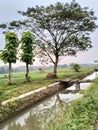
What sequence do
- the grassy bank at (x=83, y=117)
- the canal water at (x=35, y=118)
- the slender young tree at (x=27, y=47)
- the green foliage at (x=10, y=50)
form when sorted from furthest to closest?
the slender young tree at (x=27, y=47) < the green foliage at (x=10, y=50) < the canal water at (x=35, y=118) < the grassy bank at (x=83, y=117)

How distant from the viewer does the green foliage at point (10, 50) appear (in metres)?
26.9

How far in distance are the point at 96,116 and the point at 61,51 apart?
27.9 meters

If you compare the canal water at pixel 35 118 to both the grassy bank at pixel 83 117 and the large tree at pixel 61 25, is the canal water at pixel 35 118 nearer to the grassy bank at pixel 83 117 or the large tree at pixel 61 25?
the grassy bank at pixel 83 117

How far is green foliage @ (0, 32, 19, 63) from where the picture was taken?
1058 inches

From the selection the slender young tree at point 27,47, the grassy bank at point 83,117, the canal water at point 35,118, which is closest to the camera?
the grassy bank at point 83,117

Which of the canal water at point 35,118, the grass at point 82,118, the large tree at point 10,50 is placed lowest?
the canal water at point 35,118

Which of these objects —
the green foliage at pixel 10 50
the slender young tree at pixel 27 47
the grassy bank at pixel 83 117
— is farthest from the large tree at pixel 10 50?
the grassy bank at pixel 83 117

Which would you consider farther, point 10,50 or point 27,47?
point 27,47

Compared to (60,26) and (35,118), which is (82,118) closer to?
(35,118)

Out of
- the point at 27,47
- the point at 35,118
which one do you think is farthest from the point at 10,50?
the point at 35,118

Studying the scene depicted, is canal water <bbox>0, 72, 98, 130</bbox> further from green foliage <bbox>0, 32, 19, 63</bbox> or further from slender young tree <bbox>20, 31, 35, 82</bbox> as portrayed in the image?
slender young tree <bbox>20, 31, 35, 82</bbox>

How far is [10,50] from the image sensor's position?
26.7 m

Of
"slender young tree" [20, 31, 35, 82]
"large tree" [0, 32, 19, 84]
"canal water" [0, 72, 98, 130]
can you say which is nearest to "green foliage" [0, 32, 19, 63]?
"large tree" [0, 32, 19, 84]

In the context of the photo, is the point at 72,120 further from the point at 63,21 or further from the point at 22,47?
the point at 63,21
